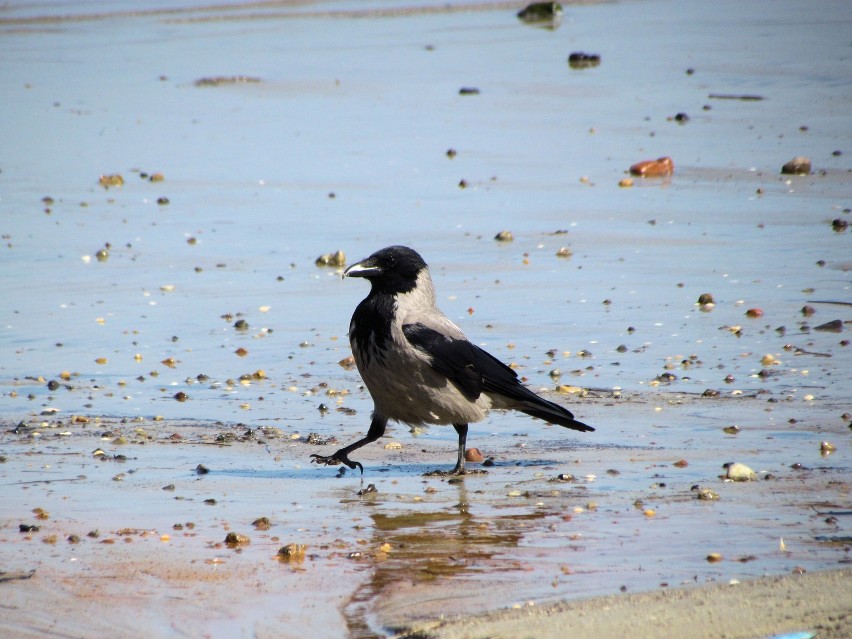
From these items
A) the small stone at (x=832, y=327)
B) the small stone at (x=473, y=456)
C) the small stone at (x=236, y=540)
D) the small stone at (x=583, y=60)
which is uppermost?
the small stone at (x=583, y=60)

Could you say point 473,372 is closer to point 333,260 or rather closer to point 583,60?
point 333,260

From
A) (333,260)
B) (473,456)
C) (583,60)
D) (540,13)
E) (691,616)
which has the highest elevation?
(540,13)

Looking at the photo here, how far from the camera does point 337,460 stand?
584cm

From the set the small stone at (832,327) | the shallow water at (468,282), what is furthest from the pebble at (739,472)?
the small stone at (832,327)

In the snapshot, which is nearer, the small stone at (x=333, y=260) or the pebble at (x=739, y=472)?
the pebble at (x=739, y=472)

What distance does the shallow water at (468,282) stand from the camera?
4922 mm

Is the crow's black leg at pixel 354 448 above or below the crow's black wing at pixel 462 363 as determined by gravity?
below

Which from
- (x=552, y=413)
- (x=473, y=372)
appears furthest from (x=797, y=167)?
(x=473, y=372)

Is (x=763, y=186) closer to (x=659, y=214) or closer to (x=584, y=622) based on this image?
(x=659, y=214)

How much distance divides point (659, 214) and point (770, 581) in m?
6.80

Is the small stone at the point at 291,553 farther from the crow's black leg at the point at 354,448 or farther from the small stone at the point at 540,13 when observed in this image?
the small stone at the point at 540,13

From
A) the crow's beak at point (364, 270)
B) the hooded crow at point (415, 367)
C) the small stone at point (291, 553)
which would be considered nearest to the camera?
the small stone at point (291, 553)

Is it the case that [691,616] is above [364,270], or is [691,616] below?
below

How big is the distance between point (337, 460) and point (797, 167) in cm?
715
